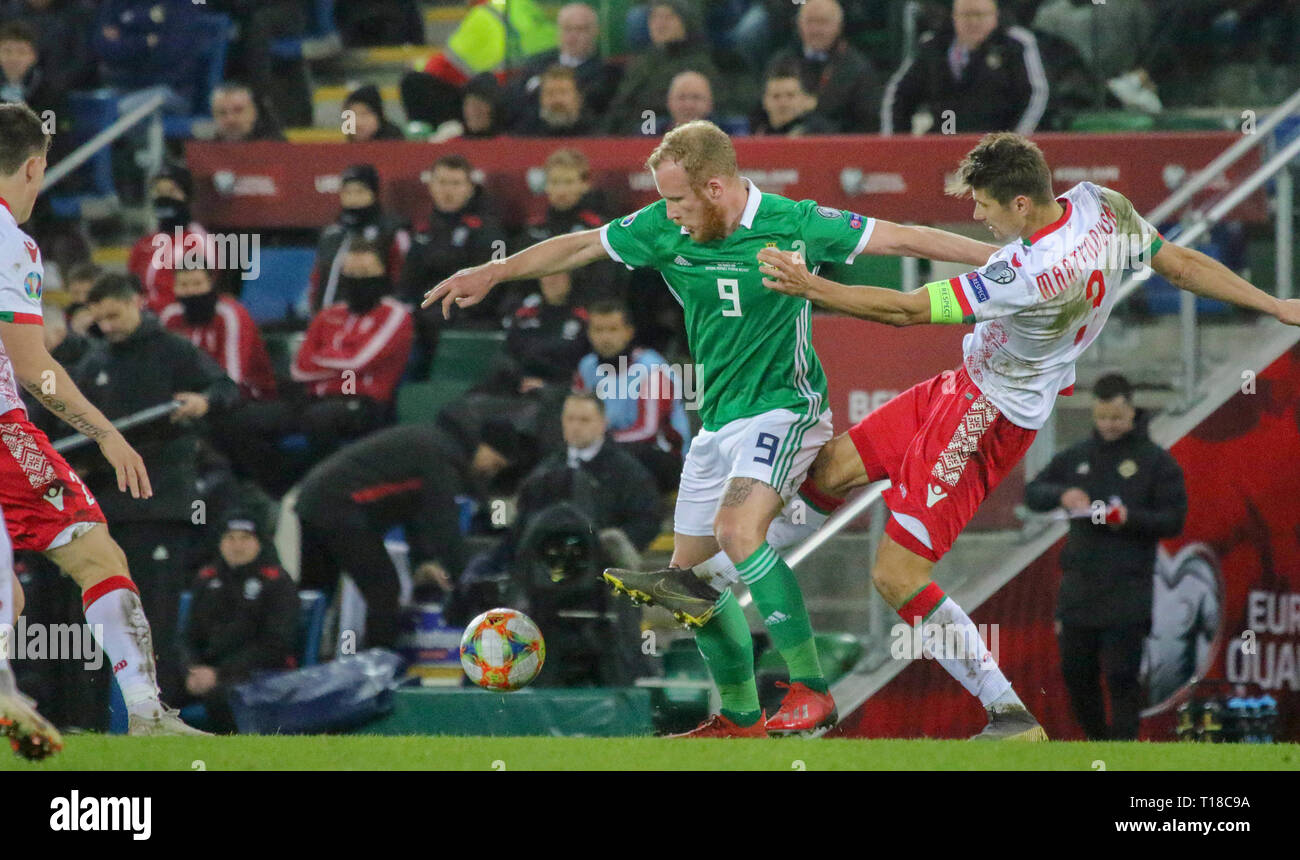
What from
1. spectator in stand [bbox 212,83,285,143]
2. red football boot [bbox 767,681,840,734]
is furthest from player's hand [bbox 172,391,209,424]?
red football boot [bbox 767,681,840,734]

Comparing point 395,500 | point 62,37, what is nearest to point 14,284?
point 395,500

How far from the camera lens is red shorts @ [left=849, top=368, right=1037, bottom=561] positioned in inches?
251

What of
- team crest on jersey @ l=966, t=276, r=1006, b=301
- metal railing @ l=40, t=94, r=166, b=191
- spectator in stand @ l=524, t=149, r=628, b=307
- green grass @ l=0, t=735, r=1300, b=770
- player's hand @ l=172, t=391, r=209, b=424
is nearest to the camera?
green grass @ l=0, t=735, r=1300, b=770

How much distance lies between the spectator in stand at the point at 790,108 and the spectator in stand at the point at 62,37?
16.0 ft

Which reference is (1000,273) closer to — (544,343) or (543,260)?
(543,260)

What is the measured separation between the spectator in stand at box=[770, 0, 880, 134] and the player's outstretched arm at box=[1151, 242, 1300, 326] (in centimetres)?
410

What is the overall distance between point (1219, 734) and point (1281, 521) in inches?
44.5

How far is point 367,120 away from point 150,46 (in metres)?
2.44

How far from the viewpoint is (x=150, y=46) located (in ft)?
40.5

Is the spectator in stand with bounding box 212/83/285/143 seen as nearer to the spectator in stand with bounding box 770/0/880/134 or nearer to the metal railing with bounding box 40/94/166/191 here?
the metal railing with bounding box 40/94/166/191

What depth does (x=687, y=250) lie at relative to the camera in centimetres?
645

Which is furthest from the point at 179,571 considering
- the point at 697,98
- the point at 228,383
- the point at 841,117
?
the point at 841,117
